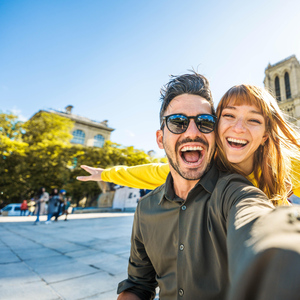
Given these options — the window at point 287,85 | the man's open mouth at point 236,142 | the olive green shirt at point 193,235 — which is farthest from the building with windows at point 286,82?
the olive green shirt at point 193,235

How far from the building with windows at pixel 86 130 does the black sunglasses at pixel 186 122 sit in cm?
4082

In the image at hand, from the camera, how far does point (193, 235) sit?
3.90 feet

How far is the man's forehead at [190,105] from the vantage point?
165 centimetres

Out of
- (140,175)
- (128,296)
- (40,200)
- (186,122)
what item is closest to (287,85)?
(40,200)

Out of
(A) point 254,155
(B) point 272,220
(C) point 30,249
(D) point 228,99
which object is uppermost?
(D) point 228,99

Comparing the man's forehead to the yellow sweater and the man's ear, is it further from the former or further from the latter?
the yellow sweater

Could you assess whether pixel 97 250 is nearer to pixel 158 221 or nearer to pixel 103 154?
pixel 158 221

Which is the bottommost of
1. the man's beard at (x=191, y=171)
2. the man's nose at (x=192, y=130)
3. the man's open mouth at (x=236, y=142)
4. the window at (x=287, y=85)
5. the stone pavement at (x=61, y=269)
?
the stone pavement at (x=61, y=269)

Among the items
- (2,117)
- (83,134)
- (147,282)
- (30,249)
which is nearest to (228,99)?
(147,282)

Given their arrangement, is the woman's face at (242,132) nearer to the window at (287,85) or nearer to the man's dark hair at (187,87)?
the man's dark hair at (187,87)

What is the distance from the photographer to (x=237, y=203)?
3.03ft

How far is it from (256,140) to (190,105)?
60 cm

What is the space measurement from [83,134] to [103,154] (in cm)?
1769

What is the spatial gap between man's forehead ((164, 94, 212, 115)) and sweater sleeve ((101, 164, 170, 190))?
872 mm
